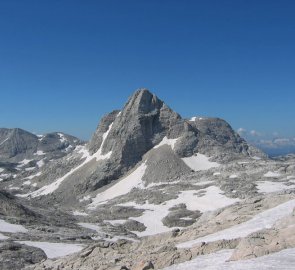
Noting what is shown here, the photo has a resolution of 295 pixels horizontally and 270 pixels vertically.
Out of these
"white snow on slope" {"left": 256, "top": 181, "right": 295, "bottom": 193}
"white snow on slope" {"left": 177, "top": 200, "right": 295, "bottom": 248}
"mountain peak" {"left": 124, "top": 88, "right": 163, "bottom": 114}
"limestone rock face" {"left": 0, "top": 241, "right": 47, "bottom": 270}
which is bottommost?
"limestone rock face" {"left": 0, "top": 241, "right": 47, "bottom": 270}

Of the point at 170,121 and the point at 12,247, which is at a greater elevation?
the point at 170,121

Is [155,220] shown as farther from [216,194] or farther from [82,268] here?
[82,268]

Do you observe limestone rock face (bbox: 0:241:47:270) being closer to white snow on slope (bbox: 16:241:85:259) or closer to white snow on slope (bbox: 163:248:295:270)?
white snow on slope (bbox: 16:241:85:259)

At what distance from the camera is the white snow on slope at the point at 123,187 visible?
134 m

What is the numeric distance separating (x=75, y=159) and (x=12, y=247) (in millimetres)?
127427

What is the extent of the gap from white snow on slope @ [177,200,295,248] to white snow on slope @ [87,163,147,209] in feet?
316

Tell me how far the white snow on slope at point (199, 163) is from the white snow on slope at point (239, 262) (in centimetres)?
12315

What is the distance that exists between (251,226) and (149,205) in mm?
80971

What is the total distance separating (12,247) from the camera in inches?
1763

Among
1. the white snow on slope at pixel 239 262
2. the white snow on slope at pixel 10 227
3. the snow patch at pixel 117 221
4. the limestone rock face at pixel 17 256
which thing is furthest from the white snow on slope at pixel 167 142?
the white snow on slope at pixel 239 262

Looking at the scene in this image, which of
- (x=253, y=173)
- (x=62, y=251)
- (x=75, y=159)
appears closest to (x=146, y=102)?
(x=75, y=159)

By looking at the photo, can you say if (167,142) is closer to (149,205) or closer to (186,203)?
(149,205)

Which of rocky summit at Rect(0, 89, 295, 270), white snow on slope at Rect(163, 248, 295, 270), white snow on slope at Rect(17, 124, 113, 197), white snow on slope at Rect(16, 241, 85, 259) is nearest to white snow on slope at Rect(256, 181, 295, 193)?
rocky summit at Rect(0, 89, 295, 270)

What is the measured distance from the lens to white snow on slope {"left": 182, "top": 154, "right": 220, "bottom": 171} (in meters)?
148
